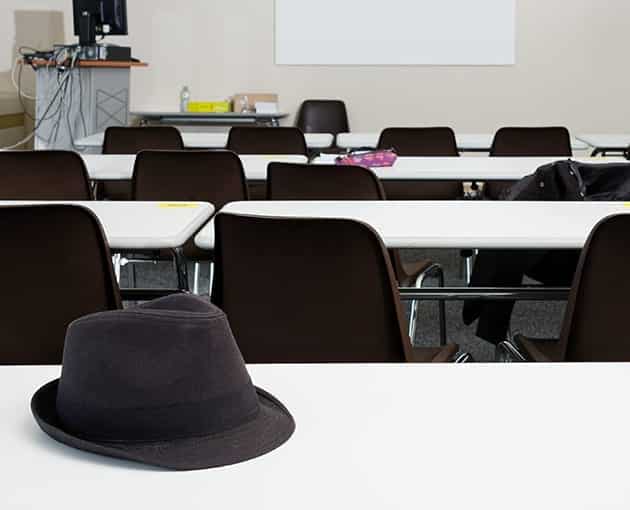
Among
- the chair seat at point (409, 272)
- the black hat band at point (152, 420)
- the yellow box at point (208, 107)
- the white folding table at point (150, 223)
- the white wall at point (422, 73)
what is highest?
the white wall at point (422, 73)

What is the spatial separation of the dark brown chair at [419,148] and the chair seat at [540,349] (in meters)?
2.92

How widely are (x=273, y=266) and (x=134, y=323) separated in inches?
40.3

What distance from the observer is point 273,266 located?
1.97m

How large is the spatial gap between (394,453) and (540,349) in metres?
1.51

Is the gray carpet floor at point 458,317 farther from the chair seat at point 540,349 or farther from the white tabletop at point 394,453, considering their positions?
the white tabletop at point 394,453

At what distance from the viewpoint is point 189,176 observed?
377cm

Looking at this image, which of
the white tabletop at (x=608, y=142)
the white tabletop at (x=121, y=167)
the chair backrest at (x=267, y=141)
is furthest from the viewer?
the white tabletop at (x=608, y=142)

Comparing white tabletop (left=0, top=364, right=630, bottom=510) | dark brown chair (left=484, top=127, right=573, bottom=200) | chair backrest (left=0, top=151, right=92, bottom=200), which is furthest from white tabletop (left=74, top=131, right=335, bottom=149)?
white tabletop (left=0, top=364, right=630, bottom=510)

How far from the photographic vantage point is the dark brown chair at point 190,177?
3.71m

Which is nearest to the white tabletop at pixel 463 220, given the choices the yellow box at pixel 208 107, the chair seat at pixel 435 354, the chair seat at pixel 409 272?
the chair seat at pixel 435 354

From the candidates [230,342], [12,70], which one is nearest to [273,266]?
[230,342]

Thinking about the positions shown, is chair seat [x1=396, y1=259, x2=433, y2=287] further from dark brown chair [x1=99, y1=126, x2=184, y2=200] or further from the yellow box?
the yellow box

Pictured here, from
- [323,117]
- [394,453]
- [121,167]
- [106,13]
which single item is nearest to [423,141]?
[121,167]

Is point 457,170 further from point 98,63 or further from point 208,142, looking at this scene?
point 98,63
